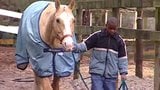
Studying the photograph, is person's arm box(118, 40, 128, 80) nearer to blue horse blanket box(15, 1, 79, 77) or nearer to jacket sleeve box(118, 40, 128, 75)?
jacket sleeve box(118, 40, 128, 75)

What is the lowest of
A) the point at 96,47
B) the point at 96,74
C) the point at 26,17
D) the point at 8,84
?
the point at 8,84

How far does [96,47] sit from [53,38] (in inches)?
31.0

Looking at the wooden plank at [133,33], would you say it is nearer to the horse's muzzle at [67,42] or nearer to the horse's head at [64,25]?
the horse's head at [64,25]

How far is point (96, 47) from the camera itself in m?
5.68

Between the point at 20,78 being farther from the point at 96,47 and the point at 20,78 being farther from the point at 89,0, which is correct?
the point at 96,47

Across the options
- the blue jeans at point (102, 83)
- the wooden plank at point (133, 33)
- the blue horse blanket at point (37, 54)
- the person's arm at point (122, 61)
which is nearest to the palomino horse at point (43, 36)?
the blue horse blanket at point (37, 54)

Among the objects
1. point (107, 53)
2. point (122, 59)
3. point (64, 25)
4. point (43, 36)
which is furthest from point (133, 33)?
point (64, 25)

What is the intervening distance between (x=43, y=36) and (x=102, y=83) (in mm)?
1067

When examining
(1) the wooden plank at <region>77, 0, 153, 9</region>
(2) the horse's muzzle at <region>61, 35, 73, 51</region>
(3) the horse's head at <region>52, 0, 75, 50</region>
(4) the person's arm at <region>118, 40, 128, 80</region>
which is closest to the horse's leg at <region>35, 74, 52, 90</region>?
(3) the horse's head at <region>52, 0, 75, 50</region>

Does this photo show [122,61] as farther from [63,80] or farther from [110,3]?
[63,80]

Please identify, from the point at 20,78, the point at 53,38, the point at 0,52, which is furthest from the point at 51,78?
the point at 0,52

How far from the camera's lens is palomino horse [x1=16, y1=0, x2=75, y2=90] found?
4.81 m

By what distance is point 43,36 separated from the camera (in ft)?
17.1

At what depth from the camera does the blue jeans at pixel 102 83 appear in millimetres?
5652
